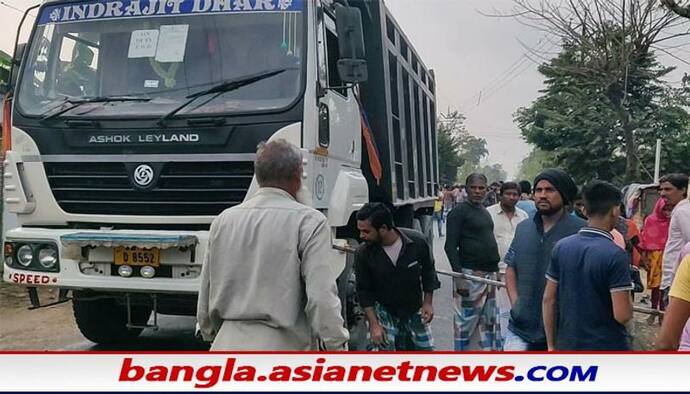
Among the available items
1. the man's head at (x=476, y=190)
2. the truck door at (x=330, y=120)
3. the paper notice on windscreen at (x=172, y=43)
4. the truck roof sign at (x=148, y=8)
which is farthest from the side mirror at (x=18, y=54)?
the man's head at (x=476, y=190)

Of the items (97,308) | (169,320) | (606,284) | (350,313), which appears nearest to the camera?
(606,284)

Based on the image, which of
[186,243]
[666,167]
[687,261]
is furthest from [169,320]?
[666,167]

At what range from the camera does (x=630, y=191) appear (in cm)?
913

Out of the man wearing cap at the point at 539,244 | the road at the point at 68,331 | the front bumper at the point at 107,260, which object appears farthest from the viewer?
the road at the point at 68,331

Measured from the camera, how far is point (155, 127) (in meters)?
3.74

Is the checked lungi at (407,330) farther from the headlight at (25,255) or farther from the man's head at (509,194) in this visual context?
the headlight at (25,255)

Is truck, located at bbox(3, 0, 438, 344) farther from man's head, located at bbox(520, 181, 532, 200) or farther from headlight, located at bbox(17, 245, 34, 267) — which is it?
man's head, located at bbox(520, 181, 532, 200)

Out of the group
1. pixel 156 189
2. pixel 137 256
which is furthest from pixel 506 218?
pixel 137 256

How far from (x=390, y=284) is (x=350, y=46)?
1.40 meters

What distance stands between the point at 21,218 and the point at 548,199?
123 inches

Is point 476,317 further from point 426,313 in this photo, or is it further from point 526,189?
point 526,189

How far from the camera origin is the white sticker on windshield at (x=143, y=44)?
3934mm

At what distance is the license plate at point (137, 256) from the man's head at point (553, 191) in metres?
2.09

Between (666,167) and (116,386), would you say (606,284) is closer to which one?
(116,386)
